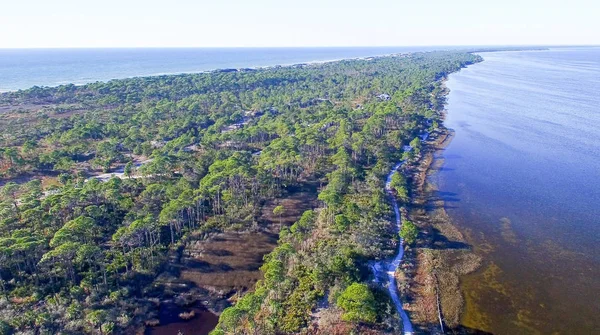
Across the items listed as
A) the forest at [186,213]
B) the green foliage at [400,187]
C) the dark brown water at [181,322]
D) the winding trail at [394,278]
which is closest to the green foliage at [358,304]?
the forest at [186,213]

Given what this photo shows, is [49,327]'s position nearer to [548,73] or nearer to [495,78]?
[495,78]

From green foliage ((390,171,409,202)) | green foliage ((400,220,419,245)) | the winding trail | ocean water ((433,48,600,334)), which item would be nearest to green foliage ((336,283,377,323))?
the winding trail

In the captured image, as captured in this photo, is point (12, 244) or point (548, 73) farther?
point (548, 73)

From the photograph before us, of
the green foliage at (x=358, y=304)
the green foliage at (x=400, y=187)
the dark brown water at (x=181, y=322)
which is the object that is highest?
the green foliage at (x=400, y=187)

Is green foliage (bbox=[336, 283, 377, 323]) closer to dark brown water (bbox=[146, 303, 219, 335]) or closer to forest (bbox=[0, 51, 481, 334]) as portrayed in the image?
forest (bbox=[0, 51, 481, 334])

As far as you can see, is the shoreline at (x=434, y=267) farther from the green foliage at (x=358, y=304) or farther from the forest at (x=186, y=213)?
the green foliage at (x=358, y=304)

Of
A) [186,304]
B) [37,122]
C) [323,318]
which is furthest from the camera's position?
[37,122]

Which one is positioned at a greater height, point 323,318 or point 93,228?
point 93,228

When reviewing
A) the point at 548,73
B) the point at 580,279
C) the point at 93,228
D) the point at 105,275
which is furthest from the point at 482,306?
the point at 548,73
